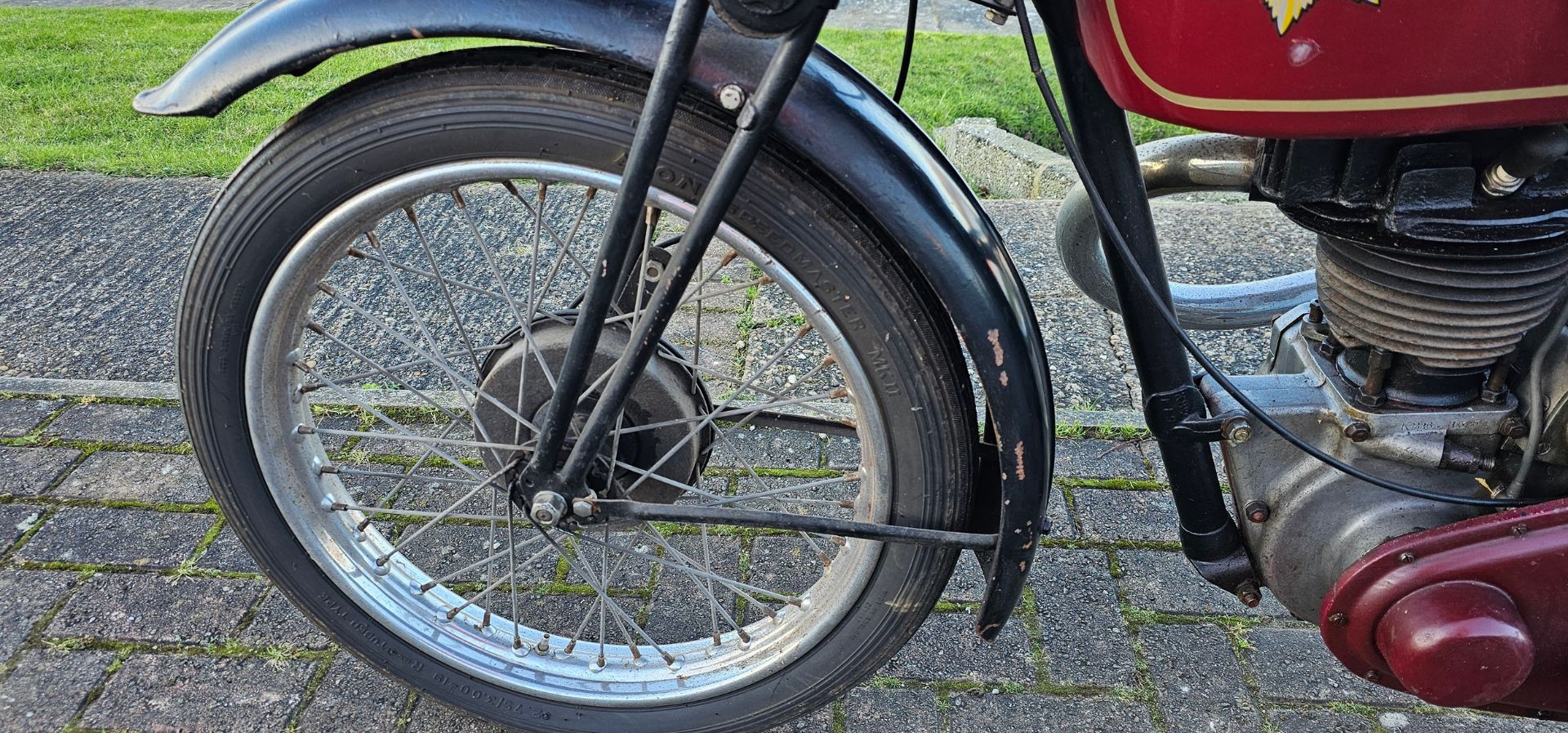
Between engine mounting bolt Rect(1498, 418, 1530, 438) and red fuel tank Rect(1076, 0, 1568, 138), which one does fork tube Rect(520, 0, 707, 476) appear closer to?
red fuel tank Rect(1076, 0, 1568, 138)

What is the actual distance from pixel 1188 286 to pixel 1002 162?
2.39 meters

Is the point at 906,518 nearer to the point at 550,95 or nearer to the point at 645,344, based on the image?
the point at 645,344

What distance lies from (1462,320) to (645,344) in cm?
98

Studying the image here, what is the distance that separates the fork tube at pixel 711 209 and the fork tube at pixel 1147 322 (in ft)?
1.10

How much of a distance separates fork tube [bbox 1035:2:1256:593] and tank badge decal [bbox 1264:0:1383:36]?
0.26 meters

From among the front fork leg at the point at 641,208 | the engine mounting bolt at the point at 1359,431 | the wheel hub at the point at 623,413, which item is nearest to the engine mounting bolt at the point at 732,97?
the front fork leg at the point at 641,208

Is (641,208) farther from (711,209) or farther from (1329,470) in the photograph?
(1329,470)

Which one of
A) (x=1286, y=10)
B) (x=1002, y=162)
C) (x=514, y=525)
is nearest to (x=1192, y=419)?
(x=1286, y=10)

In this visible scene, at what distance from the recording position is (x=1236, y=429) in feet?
4.83

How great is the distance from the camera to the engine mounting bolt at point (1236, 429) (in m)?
1.47

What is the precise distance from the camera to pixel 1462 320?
1.30m

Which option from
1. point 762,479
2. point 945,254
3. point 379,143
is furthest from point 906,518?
point 762,479

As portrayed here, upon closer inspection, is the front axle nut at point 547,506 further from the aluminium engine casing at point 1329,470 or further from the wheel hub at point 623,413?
the aluminium engine casing at point 1329,470

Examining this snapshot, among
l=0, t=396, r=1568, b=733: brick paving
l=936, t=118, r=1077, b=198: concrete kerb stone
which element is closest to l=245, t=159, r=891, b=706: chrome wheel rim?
l=0, t=396, r=1568, b=733: brick paving
